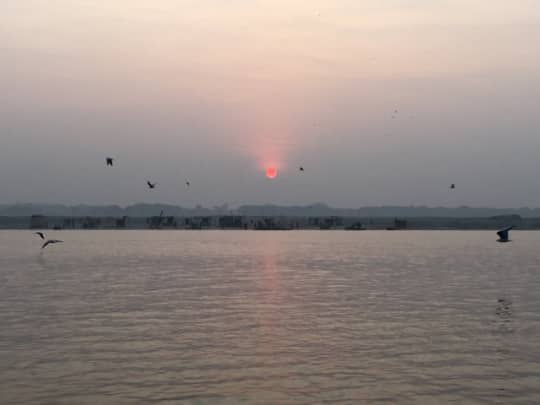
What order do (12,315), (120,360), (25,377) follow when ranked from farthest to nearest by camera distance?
(12,315) → (120,360) → (25,377)

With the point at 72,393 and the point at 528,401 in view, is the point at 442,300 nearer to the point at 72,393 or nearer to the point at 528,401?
the point at 528,401

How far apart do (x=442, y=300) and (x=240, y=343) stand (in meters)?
20.5

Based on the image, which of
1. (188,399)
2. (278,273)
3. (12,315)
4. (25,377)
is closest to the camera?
(188,399)

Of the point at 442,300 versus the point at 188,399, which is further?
the point at 442,300

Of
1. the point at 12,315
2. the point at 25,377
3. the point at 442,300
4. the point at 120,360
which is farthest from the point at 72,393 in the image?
the point at 442,300

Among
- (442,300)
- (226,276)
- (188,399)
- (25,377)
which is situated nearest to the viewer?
(188,399)

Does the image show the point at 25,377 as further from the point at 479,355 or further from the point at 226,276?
the point at 226,276

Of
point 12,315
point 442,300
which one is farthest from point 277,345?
point 442,300

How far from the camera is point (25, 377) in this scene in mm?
21734

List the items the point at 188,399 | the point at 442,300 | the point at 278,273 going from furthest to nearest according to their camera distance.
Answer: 1. the point at 278,273
2. the point at 442,300
3. the point at 188,399

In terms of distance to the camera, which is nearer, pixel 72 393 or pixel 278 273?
pixel 72 393

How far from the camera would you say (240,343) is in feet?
91.3

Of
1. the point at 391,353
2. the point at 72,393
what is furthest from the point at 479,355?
the point at 72,393

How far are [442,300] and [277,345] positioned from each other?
65.8 ft
